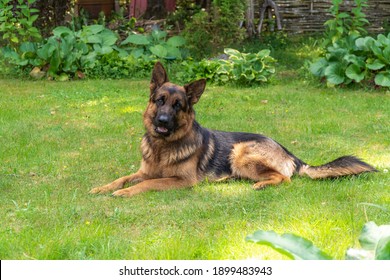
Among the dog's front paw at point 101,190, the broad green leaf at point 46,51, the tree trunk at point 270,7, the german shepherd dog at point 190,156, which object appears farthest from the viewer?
the tree trunk at point 270,7

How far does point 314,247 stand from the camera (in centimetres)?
280

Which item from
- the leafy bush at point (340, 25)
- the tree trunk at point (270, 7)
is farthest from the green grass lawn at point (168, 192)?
the tree trunk at point (270, 7)

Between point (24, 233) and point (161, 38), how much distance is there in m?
9.98

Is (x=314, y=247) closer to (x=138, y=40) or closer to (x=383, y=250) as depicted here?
(x=383, y=250)

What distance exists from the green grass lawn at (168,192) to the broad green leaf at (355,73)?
9.2 inches

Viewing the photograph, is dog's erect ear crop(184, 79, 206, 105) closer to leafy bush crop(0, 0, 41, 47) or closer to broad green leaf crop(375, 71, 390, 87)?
broad green leaf crop(375, 71, 390, 87)

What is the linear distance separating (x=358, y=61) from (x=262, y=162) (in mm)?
5117

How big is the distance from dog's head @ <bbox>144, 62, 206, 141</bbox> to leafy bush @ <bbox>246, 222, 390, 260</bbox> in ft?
10.8

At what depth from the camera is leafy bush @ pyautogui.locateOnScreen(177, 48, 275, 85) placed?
11.2m

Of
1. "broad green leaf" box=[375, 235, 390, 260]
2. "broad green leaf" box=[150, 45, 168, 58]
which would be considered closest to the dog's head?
A: "broad green leaf" box=[375, 235, 390, 260]

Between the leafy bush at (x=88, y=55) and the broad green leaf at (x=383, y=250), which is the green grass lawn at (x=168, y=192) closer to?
the broad green leaf at (x=383, y=250)

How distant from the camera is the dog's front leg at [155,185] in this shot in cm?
580
